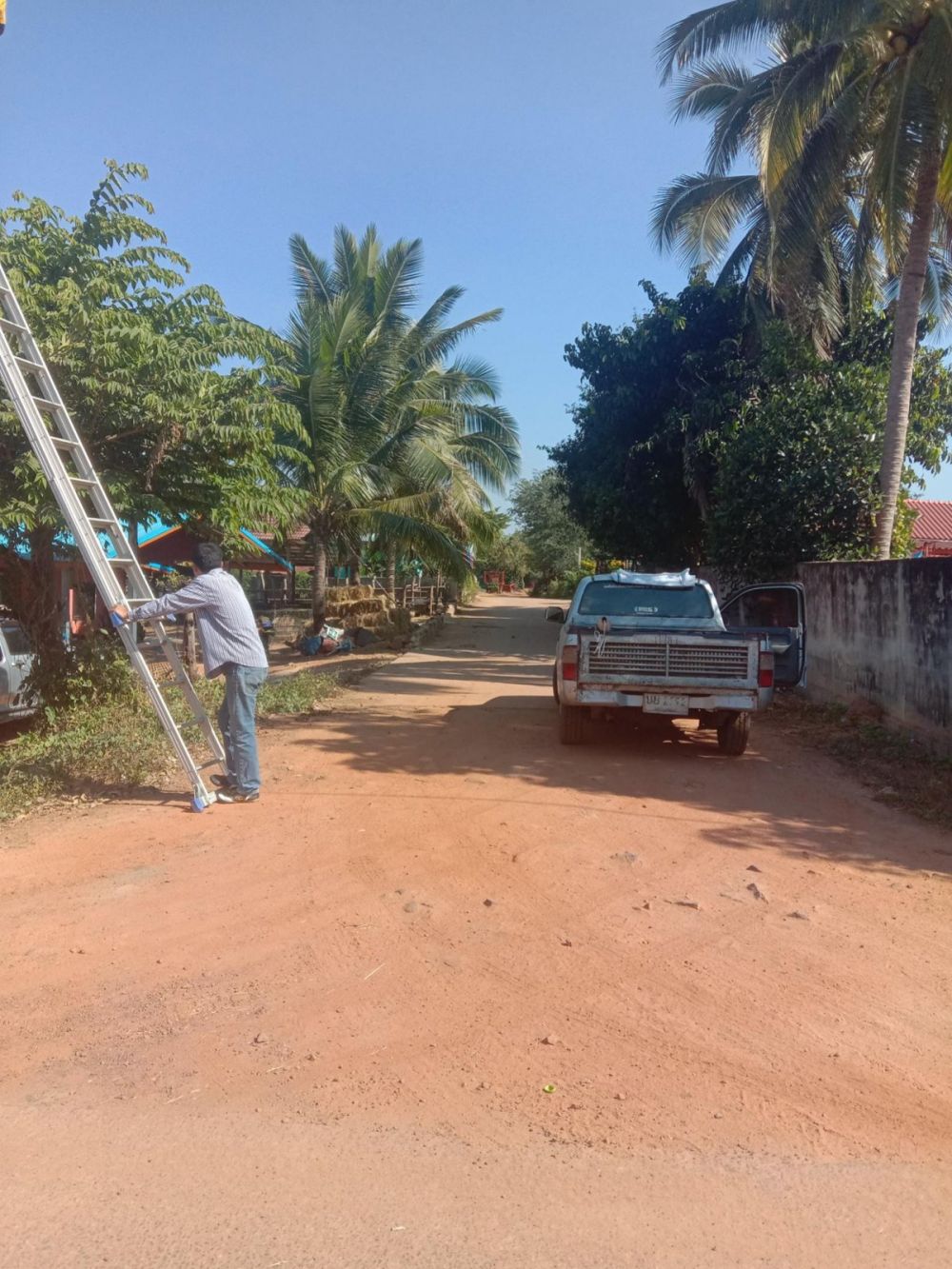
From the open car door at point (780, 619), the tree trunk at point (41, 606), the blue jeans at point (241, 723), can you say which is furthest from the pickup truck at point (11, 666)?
the open car door at point (780, 619)

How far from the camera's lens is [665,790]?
26.1 ft

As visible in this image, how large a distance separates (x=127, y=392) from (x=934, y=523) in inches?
1370

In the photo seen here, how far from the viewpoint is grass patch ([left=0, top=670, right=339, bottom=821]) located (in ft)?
25.0

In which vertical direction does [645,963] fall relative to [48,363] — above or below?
below

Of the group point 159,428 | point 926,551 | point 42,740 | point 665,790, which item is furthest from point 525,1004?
point 926,551

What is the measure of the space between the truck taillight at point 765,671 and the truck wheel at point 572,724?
1.65 metres

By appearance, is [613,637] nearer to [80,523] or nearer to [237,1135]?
[80,523]

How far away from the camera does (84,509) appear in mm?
7254

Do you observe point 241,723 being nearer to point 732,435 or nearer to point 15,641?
point 15,641

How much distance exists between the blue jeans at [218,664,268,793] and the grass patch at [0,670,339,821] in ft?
3.17

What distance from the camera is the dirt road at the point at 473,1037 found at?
116 inches

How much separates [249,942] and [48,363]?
236 inches

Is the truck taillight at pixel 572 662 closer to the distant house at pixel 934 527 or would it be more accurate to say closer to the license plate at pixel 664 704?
the license plate at pixel 664 704

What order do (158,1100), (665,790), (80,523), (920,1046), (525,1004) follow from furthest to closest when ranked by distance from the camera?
Result: (665,790) → (80,523) → (525,1004) → (920,1046) → (158,1100)
